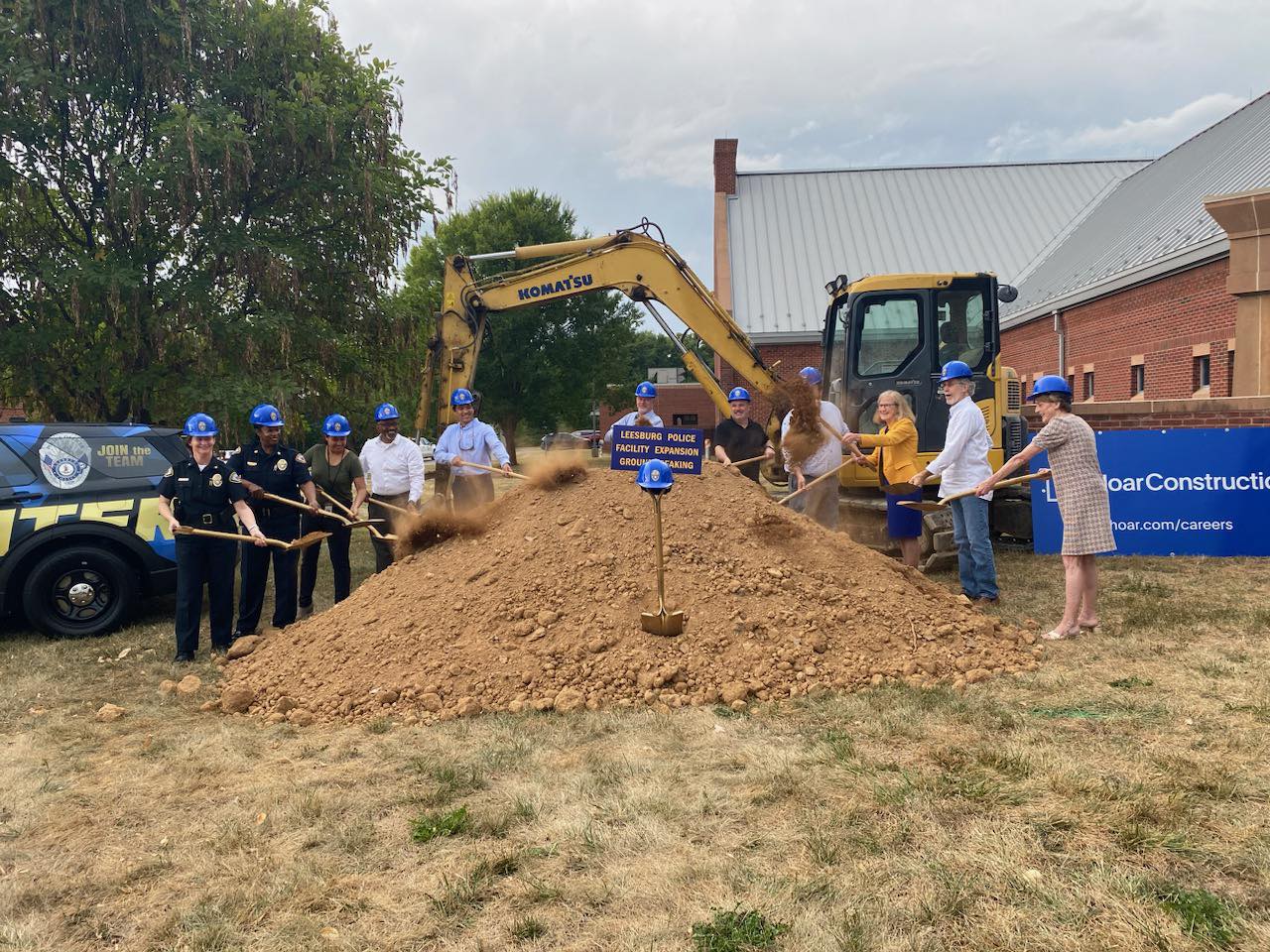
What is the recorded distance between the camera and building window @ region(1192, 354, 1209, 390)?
1611 centimetres

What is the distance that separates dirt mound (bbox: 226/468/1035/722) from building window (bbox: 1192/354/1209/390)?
522 inches

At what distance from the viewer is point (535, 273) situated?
10422mm

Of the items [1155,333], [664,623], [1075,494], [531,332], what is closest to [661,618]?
[664,623]

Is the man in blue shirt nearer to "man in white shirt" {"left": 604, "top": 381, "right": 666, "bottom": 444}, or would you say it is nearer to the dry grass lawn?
"man in white shirt" {"left": 604, "top": 381, "right": 666, "bottom": 444}


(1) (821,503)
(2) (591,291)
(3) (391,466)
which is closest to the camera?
(3) (391,466)

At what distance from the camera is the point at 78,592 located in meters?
6.93

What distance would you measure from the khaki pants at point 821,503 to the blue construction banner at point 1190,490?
8.16 ft

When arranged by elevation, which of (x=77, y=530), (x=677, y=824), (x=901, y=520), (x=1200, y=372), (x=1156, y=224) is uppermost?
(x=1156, y=224)

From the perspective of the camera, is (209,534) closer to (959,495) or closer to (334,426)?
(334,426)

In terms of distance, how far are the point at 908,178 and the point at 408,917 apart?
30640mm

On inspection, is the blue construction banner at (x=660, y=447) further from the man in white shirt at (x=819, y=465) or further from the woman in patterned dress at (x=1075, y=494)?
the man in white shirt at (x=819, y=465)

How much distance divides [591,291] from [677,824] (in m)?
7.91

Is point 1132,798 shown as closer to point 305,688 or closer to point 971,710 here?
point 971,710

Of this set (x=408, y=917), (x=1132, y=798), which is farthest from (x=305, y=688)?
(x=1132, y=798)
